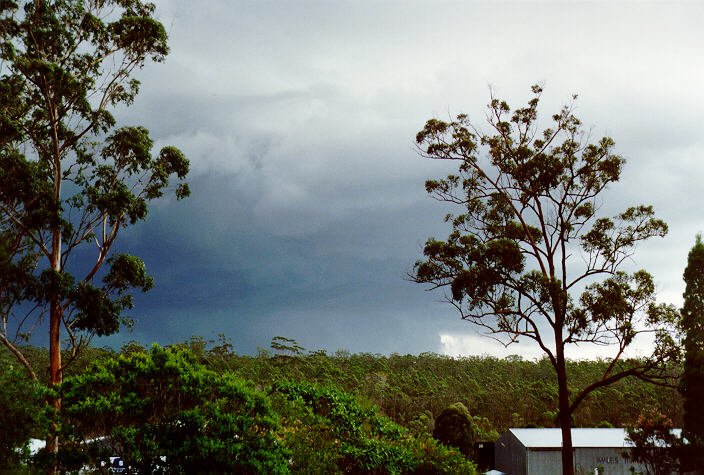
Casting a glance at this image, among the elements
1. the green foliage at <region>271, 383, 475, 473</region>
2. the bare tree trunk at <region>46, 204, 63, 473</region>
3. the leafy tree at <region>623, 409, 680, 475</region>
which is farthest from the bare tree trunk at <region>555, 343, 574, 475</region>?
the bare tree trunk at <region>46, 204, 63, 473</region>

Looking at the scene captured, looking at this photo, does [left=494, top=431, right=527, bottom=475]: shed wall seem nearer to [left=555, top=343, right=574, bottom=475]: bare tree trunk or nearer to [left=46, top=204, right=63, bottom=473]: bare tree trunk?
[left=555, top=343, right=574, bottom=475]: bare tree trunk

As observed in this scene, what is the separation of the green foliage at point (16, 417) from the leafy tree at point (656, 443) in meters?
20.2

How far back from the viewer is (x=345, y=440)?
589 inches

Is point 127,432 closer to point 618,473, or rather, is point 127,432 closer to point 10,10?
point 10,10

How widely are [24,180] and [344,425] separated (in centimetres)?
1271

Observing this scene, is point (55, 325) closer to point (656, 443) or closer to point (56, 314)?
point (56, 314)

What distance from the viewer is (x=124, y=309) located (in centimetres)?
2028

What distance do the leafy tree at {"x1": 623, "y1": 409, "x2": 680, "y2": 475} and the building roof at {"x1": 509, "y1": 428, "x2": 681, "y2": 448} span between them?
3831 millimetres

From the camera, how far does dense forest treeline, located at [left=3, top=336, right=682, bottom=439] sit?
123ft

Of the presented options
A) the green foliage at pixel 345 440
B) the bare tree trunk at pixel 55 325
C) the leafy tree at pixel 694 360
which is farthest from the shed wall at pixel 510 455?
the bare tree trunk at pixel 55 325

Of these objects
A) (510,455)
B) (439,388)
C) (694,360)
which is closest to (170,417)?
(694,360)

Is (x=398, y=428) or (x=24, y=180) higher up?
(x=24, y=180)

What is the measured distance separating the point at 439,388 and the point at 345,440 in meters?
29.2

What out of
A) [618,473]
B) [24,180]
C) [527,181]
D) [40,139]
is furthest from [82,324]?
[618,473]
